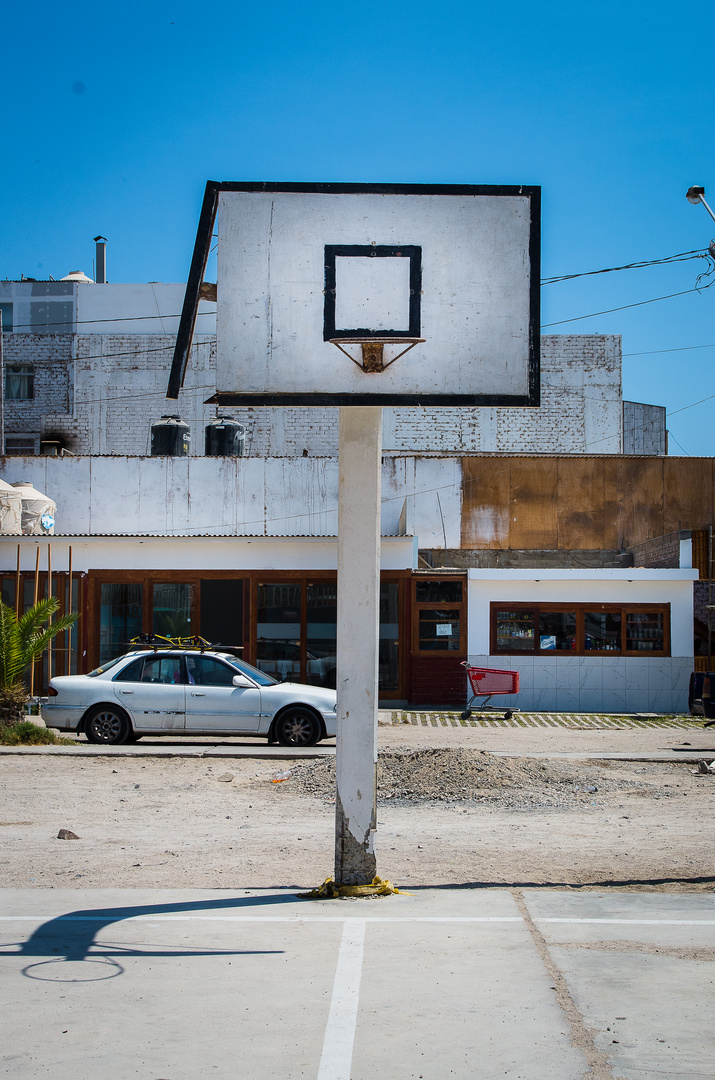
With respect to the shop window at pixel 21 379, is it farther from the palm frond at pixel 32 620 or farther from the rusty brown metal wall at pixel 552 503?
the palm frond at pixel 32 620

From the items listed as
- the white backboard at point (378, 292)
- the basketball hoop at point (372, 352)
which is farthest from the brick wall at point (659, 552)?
the basketball hoop at point (372, 352)

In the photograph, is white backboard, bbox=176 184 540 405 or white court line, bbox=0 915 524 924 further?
white backboard, bbox=176 184 540 405

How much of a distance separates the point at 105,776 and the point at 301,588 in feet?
34.4

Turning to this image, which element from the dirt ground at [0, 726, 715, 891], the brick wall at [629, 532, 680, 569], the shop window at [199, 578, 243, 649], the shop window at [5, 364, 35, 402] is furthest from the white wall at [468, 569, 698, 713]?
the shop window at [5, 364, 35, 402]

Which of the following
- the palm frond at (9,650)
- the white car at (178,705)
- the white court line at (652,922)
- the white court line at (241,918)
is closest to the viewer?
the white court line at (652,922)

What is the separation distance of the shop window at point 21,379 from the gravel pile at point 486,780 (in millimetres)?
29874

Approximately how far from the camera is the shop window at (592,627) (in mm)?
22688

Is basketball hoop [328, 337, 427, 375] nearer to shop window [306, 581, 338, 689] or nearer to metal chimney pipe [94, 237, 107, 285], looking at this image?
shop window [306, 581, 338, 689]

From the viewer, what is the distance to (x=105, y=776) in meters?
12.8

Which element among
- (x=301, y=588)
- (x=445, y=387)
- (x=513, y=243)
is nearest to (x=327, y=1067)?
(x=445, y=387)

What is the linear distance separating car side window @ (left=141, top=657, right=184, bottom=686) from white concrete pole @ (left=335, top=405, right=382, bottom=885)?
29.2ft

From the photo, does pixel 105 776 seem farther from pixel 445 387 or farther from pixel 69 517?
pixel 69 517

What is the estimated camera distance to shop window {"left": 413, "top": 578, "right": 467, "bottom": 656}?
22.8 metres

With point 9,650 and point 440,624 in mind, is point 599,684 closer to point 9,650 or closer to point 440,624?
point 440,624
